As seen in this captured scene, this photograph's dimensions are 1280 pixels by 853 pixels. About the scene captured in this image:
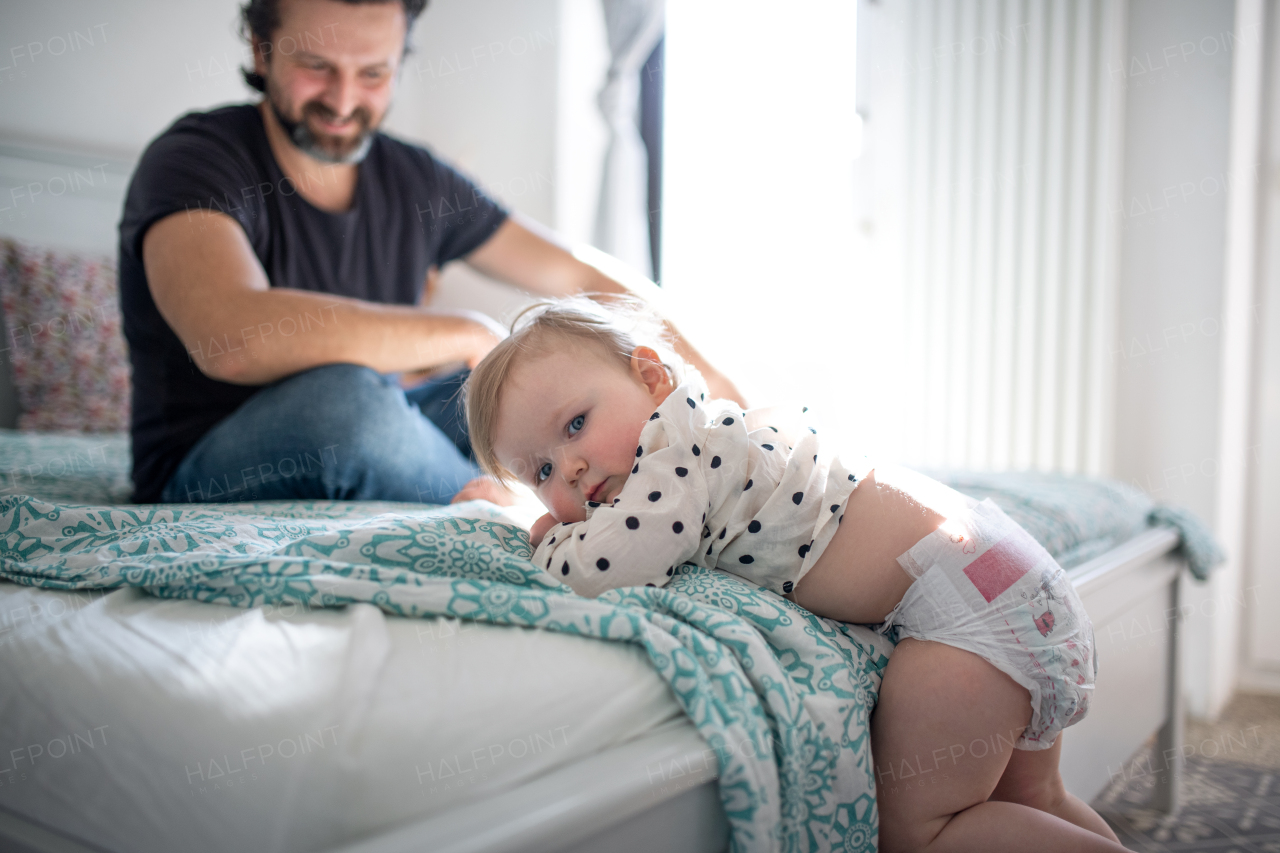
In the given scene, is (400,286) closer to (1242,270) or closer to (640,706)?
(640,706)

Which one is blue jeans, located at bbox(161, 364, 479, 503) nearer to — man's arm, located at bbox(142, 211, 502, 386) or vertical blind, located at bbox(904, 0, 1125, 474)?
man's arm, located at bbox(142, 211, 502, 386)

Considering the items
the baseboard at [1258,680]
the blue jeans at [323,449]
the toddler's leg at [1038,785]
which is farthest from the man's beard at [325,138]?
the baseboard at [1258,680]

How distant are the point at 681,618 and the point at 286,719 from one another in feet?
0.90

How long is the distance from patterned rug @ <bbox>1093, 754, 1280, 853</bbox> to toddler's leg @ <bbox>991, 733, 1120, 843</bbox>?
2.80 feet

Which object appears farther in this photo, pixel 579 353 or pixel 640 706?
pixel 579 353

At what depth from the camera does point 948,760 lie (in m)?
0.62

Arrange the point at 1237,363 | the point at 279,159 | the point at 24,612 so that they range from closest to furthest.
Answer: the point at 24,612 → the point at 279,159 → the point at 1237,363

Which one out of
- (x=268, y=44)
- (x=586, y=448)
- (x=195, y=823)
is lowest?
(x=195, y=823)

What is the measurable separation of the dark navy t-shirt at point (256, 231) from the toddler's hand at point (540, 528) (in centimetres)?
56

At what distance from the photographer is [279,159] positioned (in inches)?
62.7

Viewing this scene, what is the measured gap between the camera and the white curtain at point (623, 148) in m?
2.77

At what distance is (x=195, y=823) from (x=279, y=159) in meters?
1.46

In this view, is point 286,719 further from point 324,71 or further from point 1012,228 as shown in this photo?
point 1012,228

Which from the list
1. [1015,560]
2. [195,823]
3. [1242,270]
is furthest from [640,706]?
[1242,270]
